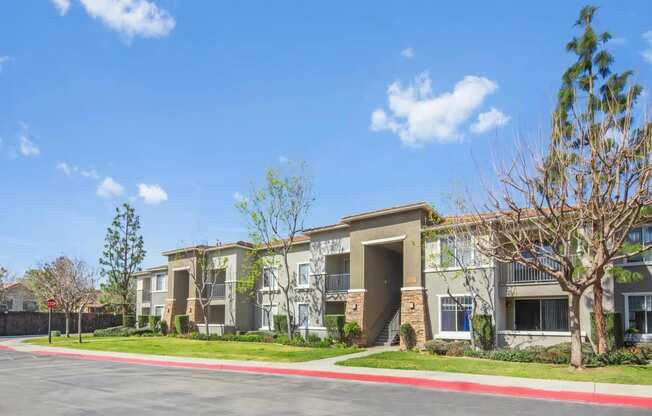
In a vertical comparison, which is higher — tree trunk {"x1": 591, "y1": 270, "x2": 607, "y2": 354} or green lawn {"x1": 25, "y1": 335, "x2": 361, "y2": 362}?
tree trunk {"x1": 591, "y1": 270, "x2": 607, "y2": 354}

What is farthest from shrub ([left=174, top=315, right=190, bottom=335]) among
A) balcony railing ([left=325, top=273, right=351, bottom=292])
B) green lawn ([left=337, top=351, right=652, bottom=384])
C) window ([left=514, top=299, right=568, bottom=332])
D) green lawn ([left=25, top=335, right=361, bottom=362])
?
window ([left=514, top=299, right=568, bottom=332])

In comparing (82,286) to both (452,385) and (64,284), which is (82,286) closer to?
(64,284)

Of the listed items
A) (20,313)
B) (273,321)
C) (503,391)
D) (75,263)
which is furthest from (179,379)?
(20,313)

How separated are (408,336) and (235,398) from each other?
15332 millimetres

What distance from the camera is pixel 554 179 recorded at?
19656 mm

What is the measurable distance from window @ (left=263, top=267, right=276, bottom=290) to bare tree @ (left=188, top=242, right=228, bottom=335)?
12.1 ft

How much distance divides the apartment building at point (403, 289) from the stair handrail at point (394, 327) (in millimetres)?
58

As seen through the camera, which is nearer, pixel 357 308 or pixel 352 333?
pixel 352 333

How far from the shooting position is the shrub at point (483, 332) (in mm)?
25578

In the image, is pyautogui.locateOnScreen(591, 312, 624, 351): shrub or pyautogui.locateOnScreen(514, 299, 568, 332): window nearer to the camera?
pyautogui.locateOnScreen(591, 312, 624, 351): shrub

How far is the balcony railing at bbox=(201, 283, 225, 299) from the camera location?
42188mm

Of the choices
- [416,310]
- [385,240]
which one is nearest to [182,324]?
[385,240]

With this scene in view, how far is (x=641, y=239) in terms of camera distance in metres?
23.8

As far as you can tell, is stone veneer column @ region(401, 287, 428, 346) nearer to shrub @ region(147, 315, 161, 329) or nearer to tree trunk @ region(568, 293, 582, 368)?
tree trunk @ region(568, 293, 582, 368)
